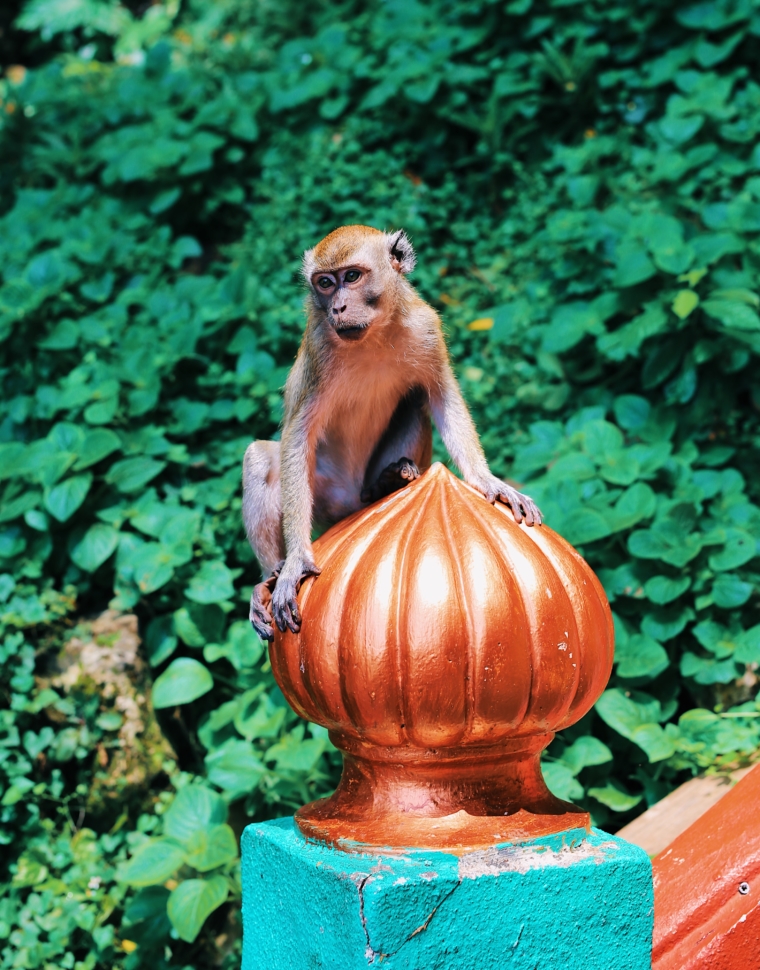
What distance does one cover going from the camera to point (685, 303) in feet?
14.4

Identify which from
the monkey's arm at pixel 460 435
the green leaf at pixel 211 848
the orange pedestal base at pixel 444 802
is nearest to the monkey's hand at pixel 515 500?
the monkey's arm at pixel 460 435

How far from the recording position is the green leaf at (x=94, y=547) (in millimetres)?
4328

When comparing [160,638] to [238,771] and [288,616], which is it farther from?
[288,616]

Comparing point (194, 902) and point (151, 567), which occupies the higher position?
point (151, 567)

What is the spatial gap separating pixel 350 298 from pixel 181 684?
1.73 meters

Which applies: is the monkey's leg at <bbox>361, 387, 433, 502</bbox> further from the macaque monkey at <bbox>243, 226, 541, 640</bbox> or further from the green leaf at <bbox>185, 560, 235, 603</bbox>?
the green leaf at <bbox>185, 560, 235, 603</bbox>

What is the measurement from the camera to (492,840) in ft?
6.14

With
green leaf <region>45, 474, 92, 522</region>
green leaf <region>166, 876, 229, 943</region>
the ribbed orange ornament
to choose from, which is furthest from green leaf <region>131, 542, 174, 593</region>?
the ribbed orange ornament

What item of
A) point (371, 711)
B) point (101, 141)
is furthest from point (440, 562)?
point (101, 141)

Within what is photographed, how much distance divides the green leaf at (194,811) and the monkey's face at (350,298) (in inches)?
66.4

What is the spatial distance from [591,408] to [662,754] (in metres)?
1.91

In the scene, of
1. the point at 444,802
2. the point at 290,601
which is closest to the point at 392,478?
the point at 290,601

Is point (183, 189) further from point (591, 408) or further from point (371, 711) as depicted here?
point (371, 711)

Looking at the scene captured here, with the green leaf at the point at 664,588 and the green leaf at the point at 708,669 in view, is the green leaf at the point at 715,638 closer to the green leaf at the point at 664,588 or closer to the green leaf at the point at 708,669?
the green leaf at the point at 708,669
